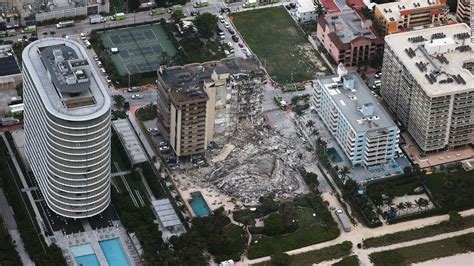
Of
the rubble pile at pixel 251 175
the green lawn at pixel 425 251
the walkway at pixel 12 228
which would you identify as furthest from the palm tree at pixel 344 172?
the walkway at pixel 12 228

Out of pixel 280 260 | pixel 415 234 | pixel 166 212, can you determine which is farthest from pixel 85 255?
pixel 415 234

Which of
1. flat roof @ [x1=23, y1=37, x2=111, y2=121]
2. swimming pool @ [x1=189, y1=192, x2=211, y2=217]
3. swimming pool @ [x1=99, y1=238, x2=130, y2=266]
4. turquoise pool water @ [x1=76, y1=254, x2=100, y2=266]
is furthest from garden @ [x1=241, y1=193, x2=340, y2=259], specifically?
flat roof @ [x1=23, y1=37, x2=111, y2=121]

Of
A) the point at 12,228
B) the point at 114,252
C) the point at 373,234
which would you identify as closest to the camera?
the point at 114,252

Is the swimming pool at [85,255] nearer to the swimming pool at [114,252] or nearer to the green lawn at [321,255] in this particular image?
Result: the swimming pool at [114,252]

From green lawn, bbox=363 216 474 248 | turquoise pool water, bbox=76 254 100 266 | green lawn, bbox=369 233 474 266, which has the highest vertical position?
green lawn, bbox=363 216 474 248

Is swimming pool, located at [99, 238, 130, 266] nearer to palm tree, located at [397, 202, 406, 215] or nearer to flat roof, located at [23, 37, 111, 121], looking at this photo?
flat roof, located at [23, 37, 111, 121]

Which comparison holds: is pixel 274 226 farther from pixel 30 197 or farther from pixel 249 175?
pixel 30 197
